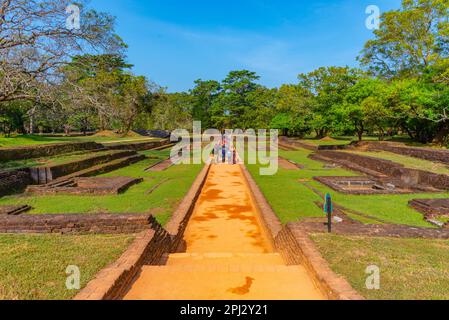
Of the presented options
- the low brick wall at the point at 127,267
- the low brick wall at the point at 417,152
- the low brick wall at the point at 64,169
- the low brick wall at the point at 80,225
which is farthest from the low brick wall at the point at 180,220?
the low brick wall at the point at 417,152

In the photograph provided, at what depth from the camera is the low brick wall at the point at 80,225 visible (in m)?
5.61

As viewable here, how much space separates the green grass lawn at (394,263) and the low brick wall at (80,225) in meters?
3.22

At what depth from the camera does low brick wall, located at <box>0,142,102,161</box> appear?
12.3 m

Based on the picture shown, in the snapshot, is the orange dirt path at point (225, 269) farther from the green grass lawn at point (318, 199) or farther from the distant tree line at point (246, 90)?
the distant tree line at point (246, 90)

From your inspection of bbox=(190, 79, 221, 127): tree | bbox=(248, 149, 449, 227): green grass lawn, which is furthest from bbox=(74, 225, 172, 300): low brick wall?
bbox=(190, 79, 221, 127): tree

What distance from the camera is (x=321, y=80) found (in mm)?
35062

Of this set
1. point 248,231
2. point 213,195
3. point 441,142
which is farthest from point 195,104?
point 248,231

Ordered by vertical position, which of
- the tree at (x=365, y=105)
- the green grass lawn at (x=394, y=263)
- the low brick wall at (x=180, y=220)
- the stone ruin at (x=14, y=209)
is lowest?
the low brick wall at (x=180, y=220)

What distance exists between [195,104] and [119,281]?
56495 millimetres

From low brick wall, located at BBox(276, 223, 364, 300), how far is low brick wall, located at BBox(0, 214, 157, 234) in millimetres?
2498

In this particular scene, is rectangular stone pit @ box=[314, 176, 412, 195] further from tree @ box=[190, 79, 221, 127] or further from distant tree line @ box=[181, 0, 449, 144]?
tree @ box=[190, 79, 221, 127]

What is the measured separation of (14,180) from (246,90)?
4672 cm

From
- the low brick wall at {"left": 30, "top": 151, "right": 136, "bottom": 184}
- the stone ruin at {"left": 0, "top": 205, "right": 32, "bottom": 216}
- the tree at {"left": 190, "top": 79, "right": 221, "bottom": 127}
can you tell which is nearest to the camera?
the stone ruin at {"left": 0, "top": 205, "right": 32, "bottom": 216}
